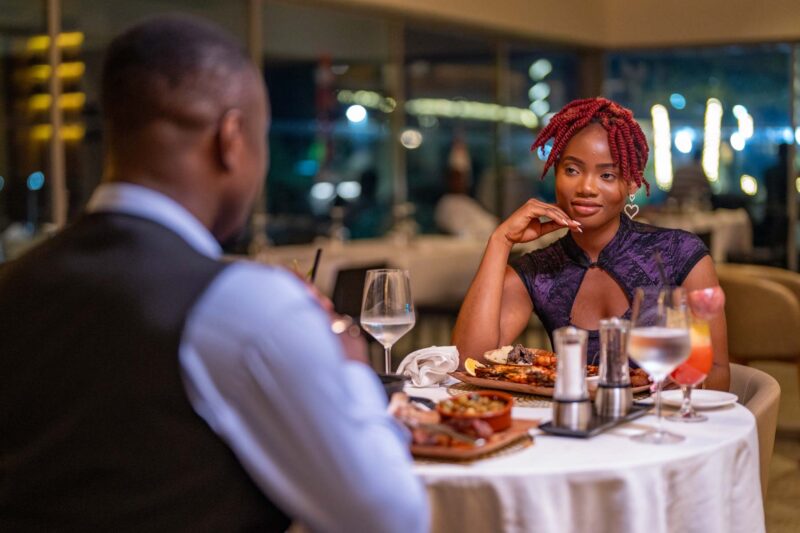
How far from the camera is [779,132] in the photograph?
9.53 metres

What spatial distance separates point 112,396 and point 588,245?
6.03 feet

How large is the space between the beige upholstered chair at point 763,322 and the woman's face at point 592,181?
2315mm

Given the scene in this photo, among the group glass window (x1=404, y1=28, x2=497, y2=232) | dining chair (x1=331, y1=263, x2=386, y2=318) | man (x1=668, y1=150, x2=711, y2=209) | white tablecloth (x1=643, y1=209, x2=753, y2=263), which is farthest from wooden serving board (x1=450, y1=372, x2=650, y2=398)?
man (x1=668, y1=150, x2=711, y2=209)

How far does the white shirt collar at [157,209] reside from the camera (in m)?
1.20

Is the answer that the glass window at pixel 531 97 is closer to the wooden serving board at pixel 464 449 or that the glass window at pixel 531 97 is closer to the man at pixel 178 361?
the wooden serving board at pixel 464 449

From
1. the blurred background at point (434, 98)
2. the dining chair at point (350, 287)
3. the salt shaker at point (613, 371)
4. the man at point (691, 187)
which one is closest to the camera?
the salt shaker at point (613, 371)

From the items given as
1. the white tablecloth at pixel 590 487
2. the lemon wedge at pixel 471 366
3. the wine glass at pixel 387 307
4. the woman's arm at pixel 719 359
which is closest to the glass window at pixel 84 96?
the wine glass at pixel 387 307

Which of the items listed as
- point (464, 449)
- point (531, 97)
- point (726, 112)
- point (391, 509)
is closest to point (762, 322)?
point (464, 449)

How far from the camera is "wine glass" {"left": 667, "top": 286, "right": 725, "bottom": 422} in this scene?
1.94 metres

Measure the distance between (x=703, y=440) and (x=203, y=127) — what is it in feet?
3.58

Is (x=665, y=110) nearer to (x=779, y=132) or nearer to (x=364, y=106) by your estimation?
(x=779, y=132)

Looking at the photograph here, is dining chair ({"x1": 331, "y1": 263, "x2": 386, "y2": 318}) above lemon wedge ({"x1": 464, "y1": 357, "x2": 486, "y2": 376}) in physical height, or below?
below

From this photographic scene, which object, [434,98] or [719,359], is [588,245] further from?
[434,98]

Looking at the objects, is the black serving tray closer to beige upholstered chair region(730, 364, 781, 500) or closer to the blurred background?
beige upholstered chair region(730, 364, 781, 500)
